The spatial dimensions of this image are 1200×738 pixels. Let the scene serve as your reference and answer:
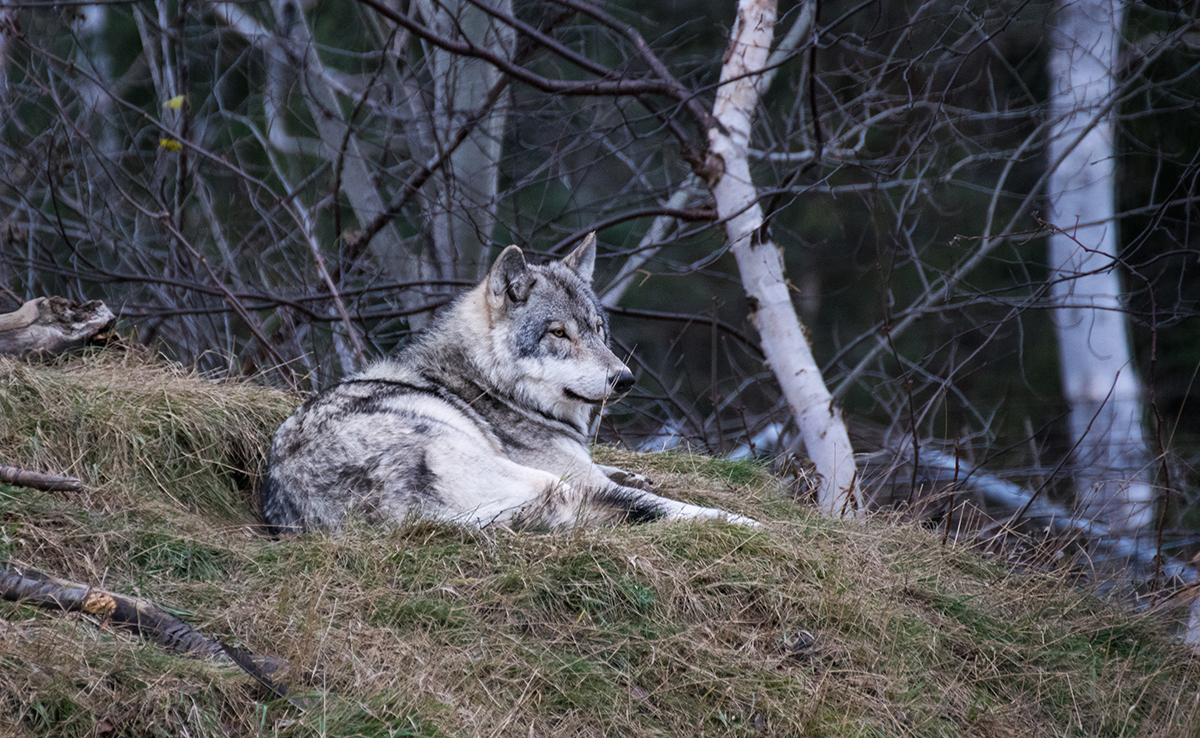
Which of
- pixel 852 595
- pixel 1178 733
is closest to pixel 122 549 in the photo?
pixel 852 595

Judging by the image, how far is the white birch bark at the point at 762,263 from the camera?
6.70 metres

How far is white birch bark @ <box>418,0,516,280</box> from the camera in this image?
354 inches

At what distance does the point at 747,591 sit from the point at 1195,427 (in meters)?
9.35

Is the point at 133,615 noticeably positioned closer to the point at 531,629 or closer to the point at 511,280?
the point at 531,629

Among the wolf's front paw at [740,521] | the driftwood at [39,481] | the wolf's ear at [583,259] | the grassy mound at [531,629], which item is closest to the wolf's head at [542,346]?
the wolf's ear at [583,259]

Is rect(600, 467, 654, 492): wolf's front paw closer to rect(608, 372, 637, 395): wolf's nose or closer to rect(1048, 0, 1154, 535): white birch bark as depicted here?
rect(608, 372, 637, 395): wolf's nose

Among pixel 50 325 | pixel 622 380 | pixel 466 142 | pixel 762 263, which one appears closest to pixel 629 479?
pixel 622 380

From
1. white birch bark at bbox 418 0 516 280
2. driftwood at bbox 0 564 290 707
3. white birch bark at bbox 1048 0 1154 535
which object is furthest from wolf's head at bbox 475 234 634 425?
white birch bark at bbox 1048 0 1154 535

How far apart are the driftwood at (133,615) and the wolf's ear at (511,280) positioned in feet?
7.81

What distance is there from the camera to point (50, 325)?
17.9 ft

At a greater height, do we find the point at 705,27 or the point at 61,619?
the point at 705,27

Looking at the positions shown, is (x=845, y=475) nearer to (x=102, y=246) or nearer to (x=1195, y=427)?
(x=1195, y=427)

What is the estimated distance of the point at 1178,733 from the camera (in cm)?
329

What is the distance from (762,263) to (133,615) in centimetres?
487
